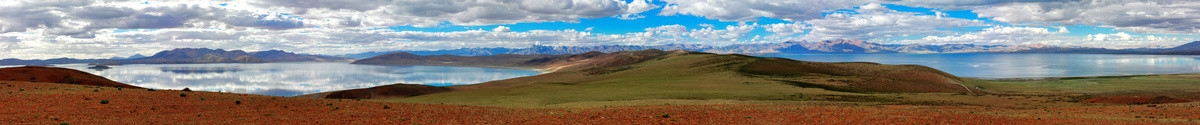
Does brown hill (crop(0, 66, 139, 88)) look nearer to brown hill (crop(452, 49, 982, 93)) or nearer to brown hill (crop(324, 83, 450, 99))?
brown hill (crop(324, 83, 450, 99))

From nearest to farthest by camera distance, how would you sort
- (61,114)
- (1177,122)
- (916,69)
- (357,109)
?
(61,114) < (1177,122) < (357,109) < (916,69)

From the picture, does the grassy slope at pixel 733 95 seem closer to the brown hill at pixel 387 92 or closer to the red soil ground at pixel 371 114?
the brown hill at pixel 387 92

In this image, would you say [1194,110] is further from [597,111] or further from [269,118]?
[269,118]

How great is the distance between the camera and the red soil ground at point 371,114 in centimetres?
2497

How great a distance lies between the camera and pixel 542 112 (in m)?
31.3

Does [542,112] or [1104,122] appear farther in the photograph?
[542,112]

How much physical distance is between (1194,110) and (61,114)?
49.0 meters

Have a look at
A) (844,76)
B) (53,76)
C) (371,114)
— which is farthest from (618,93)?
(53,76)

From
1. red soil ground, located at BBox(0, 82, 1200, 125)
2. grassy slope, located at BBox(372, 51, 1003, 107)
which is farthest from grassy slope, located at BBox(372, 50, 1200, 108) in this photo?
red soil ground, located at BBox(0, 82, 1200, 125)

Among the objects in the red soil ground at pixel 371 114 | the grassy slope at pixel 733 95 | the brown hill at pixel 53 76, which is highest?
the brown hill at pixel 53 76

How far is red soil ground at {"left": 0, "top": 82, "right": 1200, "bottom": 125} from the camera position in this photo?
81.9 ft

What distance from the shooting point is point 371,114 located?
92.2ft

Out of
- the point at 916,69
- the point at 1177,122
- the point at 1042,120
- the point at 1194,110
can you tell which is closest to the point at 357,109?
the point at 1042,120

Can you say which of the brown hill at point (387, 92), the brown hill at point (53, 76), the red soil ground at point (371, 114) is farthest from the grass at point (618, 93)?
the brown hill at point (53, 76)
